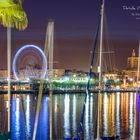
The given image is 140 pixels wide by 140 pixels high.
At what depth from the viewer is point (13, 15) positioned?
17.6 ft

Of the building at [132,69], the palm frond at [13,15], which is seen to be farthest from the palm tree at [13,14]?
Result: the building at [132,69]

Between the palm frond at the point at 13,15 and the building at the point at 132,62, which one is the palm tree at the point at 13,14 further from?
the building at the point at 132,62

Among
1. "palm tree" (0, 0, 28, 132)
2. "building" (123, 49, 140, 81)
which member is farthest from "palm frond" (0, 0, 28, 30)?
"building" (123, 49, 140, 81)

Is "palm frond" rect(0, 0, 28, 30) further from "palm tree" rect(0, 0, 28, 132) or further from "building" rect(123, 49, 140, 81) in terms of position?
"building" rect(123, 49, 140, 81)

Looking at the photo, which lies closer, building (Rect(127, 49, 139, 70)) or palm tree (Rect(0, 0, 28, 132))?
palm tree (Rect(0, 0, 28, 132))

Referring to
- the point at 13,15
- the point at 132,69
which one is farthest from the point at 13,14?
the point at 132,69

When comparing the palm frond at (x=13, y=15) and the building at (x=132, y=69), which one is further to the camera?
the building at (x=132, y=69)

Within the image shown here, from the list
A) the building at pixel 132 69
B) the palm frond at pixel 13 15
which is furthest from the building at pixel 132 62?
the palm frond at pixel 13 15

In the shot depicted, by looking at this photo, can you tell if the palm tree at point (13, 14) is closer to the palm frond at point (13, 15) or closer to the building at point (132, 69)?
the palm frond at point (13, 15)

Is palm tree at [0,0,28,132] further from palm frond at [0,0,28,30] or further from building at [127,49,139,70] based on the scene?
building at [127,49,139,70]

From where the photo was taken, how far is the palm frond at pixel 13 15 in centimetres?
521

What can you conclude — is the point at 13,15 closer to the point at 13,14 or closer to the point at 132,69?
the point at 13,14

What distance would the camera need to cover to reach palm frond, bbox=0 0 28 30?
521 centimetres

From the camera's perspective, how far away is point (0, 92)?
96438 millimetres
